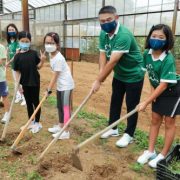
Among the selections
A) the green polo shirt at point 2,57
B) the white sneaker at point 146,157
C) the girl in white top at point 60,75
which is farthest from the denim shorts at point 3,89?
the white sneaker at point 146,157

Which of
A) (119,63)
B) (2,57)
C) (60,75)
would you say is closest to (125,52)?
(119,63)

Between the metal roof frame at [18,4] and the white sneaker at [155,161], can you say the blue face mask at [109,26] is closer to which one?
the white sneaker at [155,161]

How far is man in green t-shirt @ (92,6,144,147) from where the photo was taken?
299cm

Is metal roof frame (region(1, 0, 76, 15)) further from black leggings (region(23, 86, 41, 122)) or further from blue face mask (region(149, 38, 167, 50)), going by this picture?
blue face mask (region(149, 38, 167, 50))

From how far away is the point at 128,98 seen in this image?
11.2 feet

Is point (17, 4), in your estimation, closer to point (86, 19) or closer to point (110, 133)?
point (86, 19)

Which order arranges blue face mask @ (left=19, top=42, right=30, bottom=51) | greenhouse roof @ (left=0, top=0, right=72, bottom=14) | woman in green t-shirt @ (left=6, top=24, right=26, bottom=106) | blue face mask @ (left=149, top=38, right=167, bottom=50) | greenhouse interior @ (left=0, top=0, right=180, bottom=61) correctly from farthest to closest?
greenhouse roof @ (left=0, top=0, right=72, bottom=14), greenhouse interior @ (left=0, top=0, right=180, bottom=61), woman in green t-shirt @ (left=6, top=24, right=26, bottom=106), blue face mask @ (left=19, top=42, right=30, bottom=51), blue face mask @ (left=149, top=38, right=167, bottom=50)

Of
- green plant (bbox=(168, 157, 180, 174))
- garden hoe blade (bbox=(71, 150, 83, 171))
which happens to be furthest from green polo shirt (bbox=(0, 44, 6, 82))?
green plant (bbox=(168, 157, 180, 174))

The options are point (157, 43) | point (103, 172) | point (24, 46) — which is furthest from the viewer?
point (24, 46)

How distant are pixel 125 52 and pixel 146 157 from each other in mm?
1215

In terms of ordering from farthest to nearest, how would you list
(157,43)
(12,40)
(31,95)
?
1. (12,40)
2. (31,95)
3. (157,43)

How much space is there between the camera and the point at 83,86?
27.2 ft

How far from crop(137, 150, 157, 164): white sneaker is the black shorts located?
0.54 m

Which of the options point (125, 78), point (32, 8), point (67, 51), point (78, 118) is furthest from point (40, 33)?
point (125, 78)
